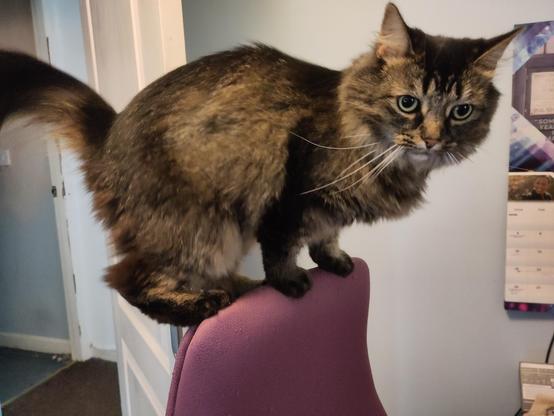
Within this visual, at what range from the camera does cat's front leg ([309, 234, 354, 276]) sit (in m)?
0.91

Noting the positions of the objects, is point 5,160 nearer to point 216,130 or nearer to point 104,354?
point 104,354

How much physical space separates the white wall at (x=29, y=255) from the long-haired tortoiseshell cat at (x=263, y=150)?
185 cm

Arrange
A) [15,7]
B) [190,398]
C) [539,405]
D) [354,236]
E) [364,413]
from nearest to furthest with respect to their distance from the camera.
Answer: [190,398] < [364,413] < [539,405] < [354,236] < [15,7]

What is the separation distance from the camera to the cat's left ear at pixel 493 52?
0.72m

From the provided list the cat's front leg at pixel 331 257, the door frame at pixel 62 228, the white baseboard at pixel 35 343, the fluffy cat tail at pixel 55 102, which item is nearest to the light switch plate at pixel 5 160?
the door frame at pixel 62 228

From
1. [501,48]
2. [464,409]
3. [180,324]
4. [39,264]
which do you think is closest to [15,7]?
[39,264]

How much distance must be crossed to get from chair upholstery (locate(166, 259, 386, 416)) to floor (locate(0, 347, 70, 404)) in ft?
6.93

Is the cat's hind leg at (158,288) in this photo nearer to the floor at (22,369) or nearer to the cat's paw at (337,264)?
the cat's paw at (337,264)

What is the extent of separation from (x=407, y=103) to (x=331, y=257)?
34 cm

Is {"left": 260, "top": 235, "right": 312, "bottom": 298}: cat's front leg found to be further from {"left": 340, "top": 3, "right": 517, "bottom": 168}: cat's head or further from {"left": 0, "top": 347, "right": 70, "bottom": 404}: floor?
{"left": 0, "top": 347, "right": 70, "bottom": 404}: floor

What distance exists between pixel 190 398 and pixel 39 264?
7.65 feet

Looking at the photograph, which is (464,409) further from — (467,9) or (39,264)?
(39,264)

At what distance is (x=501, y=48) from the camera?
740 millimetres

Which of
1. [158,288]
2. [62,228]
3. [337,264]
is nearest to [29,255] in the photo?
[62,228]
